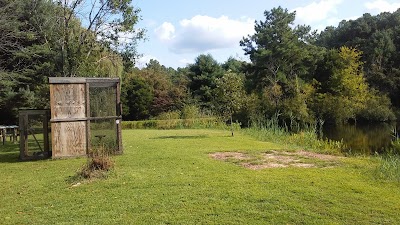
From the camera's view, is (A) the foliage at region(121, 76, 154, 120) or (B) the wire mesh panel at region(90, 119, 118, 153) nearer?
(B) the wire mesh panel at region(90, 119, 118, 153)

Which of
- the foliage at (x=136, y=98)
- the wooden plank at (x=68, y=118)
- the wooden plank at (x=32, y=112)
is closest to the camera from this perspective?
the wooden plank at (x=68, y=118)

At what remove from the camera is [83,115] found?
32.6ft

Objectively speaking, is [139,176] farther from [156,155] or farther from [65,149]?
[65,149]

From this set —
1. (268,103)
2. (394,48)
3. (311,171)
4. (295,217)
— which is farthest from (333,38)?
(295,217)

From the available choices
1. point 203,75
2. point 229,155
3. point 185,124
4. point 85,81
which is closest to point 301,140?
point 229,155

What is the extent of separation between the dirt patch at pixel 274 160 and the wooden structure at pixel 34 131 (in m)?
4.55

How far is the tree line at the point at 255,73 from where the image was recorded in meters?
15.1

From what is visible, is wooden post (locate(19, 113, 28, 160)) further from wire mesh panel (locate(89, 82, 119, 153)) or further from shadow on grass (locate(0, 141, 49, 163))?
wire mesh panel (locate(89, 82, 119, 153))

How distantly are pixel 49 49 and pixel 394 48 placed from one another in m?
35.8

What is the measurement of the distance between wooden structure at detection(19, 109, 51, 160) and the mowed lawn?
1824 millimetres

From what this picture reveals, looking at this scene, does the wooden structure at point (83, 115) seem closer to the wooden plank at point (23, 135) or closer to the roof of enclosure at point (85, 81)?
the roof of enclosure at point (85, 81)

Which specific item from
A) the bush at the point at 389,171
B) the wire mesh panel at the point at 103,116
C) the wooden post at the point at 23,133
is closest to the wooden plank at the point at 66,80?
the wire mesh panel at the point at 103,116

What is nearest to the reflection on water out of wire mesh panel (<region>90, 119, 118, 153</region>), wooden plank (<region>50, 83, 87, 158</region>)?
wire mesh panel (<region>90, 119, 118, 153</region>)

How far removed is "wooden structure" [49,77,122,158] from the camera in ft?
31.7
